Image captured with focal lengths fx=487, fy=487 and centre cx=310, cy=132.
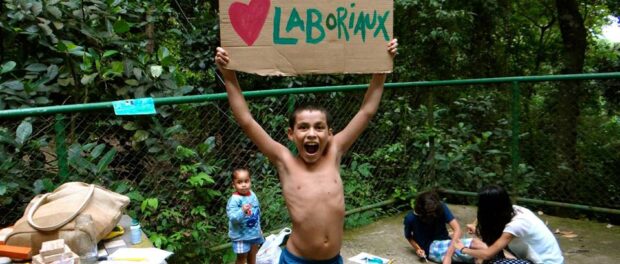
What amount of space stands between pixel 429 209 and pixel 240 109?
2.36 metres

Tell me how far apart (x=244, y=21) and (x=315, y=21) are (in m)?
0.35

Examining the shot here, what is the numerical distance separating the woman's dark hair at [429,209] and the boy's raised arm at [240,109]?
6.89ft

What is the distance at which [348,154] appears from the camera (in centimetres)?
531

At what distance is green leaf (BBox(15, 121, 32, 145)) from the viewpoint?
304cm

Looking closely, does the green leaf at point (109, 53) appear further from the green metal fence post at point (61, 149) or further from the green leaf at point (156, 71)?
the green metal fence post at point (61, 149)

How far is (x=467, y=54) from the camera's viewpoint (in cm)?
961

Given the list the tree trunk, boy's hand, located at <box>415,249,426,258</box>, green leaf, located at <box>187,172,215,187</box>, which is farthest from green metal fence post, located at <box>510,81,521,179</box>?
green leaf, located at <box>187,172,215,187</box>

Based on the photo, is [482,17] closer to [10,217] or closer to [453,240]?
[453,240]

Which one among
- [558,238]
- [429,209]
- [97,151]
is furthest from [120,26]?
[558,238]

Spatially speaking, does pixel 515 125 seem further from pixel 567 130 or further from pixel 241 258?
pixel 241 258

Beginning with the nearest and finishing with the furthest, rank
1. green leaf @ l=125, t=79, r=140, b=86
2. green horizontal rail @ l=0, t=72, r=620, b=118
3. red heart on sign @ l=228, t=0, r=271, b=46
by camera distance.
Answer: red heart on sign @ l=228, t=0, r=271, b=46 < green horizontal rail @ l=0, t=72, r=620, b=118 < green leaf @ l=125, t=79, r=140, b=86

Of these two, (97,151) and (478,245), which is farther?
(478,245)

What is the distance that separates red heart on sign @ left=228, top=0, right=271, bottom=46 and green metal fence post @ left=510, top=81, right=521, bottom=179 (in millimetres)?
3700

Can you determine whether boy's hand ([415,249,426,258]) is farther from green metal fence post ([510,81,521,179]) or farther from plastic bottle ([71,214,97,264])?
plastic bottle ([71,214,97,264])
